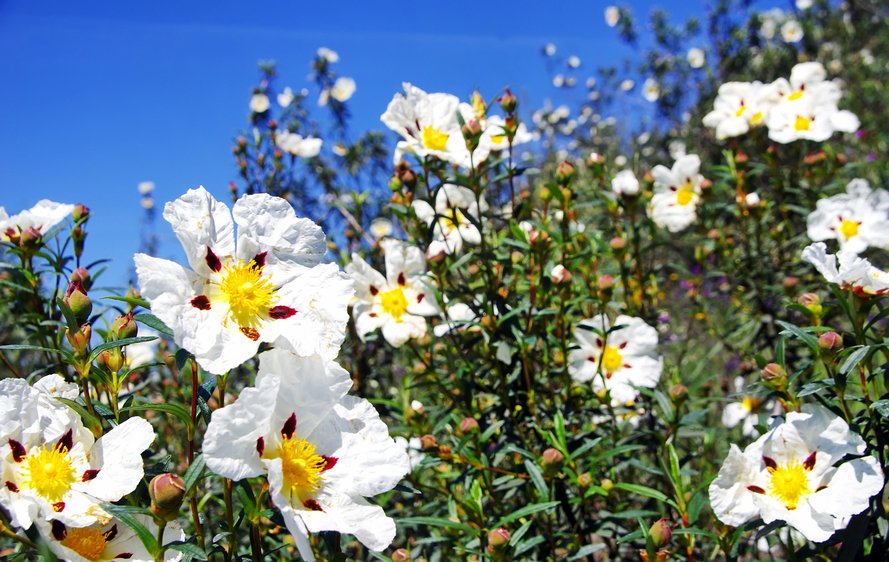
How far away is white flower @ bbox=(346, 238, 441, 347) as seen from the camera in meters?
2.29

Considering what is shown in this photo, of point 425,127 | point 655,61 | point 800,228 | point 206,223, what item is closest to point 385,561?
point 206,223

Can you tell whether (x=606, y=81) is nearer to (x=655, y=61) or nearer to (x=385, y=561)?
(x=655, y=61)

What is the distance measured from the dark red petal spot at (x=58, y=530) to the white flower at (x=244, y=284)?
0.36 meters

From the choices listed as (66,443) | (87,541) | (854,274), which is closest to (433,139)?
(854,274)

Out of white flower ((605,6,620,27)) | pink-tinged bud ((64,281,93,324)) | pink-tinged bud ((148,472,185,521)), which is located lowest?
pink-tinged bud ((148,472,185,521))

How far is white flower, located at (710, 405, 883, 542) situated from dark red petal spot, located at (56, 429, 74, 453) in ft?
4.47

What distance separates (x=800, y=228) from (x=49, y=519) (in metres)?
3.98

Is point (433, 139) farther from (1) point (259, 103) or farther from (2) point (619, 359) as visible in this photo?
(1) point (259, 103)

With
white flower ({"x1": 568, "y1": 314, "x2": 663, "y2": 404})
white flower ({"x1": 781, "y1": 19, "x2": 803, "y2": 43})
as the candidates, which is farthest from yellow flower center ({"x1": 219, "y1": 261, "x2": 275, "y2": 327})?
white flower ({"x1": 781, "y1": 19, "x2": 803, "y2": 43})

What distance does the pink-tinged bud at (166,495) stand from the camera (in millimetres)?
1017

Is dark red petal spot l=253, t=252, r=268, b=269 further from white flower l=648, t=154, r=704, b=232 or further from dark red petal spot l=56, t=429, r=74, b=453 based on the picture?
white flower l=648, t=154, r=704, b=232

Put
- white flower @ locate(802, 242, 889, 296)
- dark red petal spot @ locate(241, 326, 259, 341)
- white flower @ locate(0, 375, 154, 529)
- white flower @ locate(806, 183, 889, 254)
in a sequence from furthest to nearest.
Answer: white flower @ locate(806, 183, 889, 254) → white flower @ locate(802, 242, 889, 296) → dark red petal spot @ locate(241, 326, 259, 341) → white flower @ locate(0, 375, 154, 529)

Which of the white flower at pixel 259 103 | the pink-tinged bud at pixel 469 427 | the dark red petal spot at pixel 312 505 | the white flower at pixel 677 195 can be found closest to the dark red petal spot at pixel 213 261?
the dark red petal spot at pixel 312 505

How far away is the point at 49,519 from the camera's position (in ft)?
3.60
